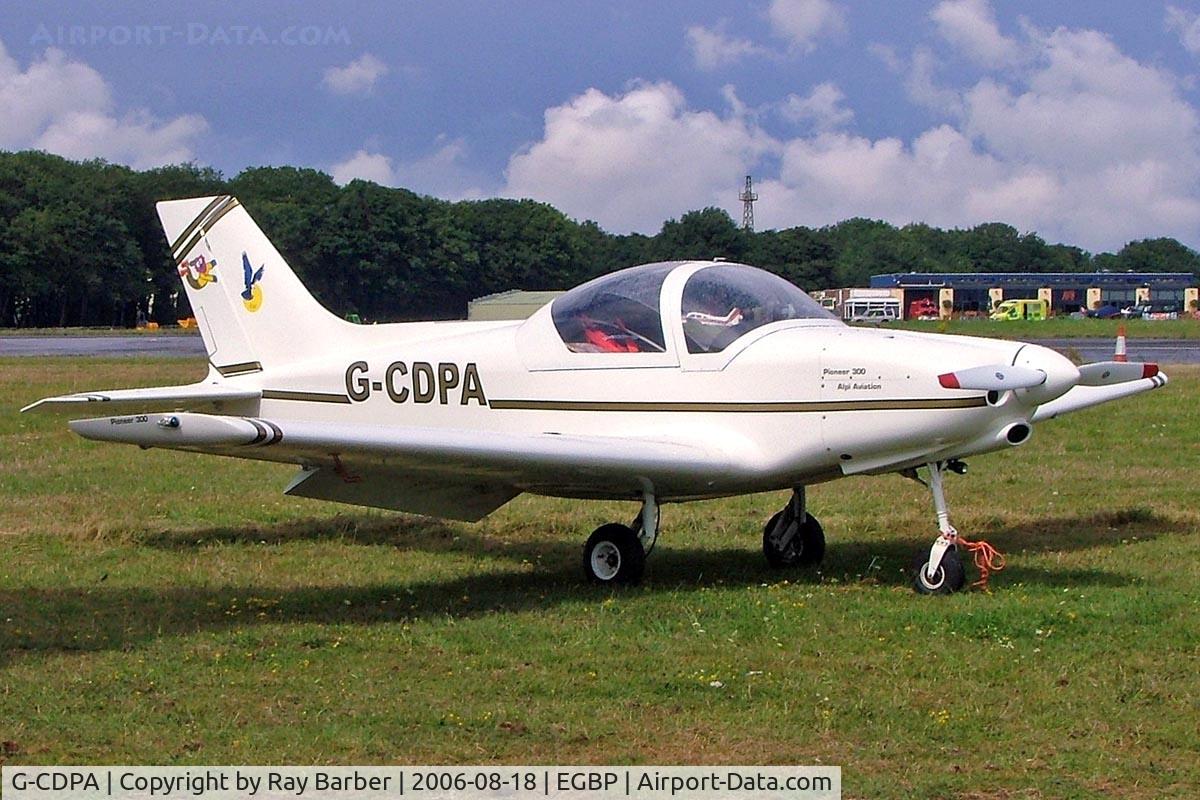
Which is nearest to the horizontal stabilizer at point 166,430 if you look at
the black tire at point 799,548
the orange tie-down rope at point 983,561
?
the black tire at point 799,548

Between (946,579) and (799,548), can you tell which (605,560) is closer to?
(799,548)

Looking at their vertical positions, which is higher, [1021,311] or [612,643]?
[1021,311]

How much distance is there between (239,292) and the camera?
427 inches

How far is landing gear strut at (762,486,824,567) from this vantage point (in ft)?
30.4

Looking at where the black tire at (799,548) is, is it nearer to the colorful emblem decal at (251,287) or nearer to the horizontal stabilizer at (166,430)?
the horizontal stabilizer at (166,430)

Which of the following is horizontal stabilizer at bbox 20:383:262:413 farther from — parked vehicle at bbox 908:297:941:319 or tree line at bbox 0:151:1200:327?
parked vehicle at bbox 908:297:941:319

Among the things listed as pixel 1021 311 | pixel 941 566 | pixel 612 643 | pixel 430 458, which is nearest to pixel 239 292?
pixel 430 458

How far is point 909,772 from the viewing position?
5.00 metres

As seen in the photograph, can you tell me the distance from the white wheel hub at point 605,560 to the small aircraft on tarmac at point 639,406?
0.04 feet

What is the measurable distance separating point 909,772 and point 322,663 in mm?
2906

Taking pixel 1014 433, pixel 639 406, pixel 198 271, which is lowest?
pixel 1014 433

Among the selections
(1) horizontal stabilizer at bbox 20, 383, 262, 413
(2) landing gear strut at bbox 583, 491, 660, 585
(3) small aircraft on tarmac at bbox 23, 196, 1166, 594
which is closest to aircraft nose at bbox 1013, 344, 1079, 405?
(3) small aircraft on tarmac at bbox 23, 196, 1166, 594

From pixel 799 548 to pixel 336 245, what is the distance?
4312 cm

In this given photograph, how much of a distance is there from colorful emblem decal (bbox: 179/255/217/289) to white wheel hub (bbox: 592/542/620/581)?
414cm
